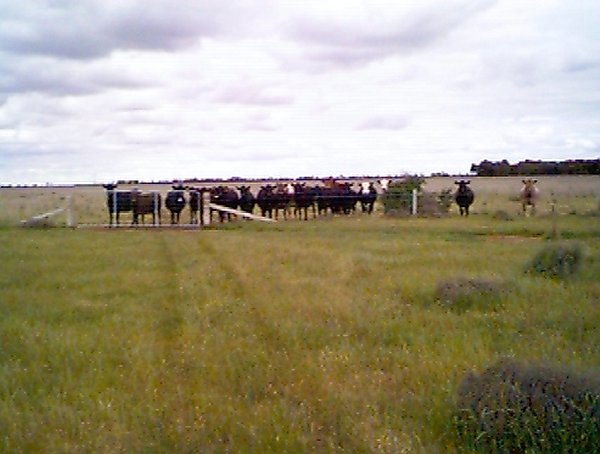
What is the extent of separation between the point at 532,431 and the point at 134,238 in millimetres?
16815

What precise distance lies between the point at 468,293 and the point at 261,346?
3.62 meters

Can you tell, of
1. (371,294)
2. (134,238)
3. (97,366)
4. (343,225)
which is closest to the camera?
(97,366)

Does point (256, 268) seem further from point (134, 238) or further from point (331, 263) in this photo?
point (134, 238)

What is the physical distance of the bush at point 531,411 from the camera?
16.1ft

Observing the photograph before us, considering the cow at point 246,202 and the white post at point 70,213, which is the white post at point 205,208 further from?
the white post at point 70,213

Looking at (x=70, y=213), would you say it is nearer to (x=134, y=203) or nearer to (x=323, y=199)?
(x=134, y=203)

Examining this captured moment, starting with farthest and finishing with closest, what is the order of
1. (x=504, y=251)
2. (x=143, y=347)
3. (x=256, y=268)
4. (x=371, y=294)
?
(x=504, y=251) < (x=256, y=268) < (x=371, y=294) < (x=143, y=347)

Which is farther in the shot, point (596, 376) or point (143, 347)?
point (143, 347)

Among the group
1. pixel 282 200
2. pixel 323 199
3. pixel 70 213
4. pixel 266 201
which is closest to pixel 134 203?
pixel 70 213

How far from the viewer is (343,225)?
80.3 feet

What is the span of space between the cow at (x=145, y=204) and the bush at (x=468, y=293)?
17390mm

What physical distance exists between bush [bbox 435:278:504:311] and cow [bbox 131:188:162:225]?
57.1 feet

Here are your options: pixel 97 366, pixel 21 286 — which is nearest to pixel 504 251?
pixel 21 286

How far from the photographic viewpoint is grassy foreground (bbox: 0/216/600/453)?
5.37m
